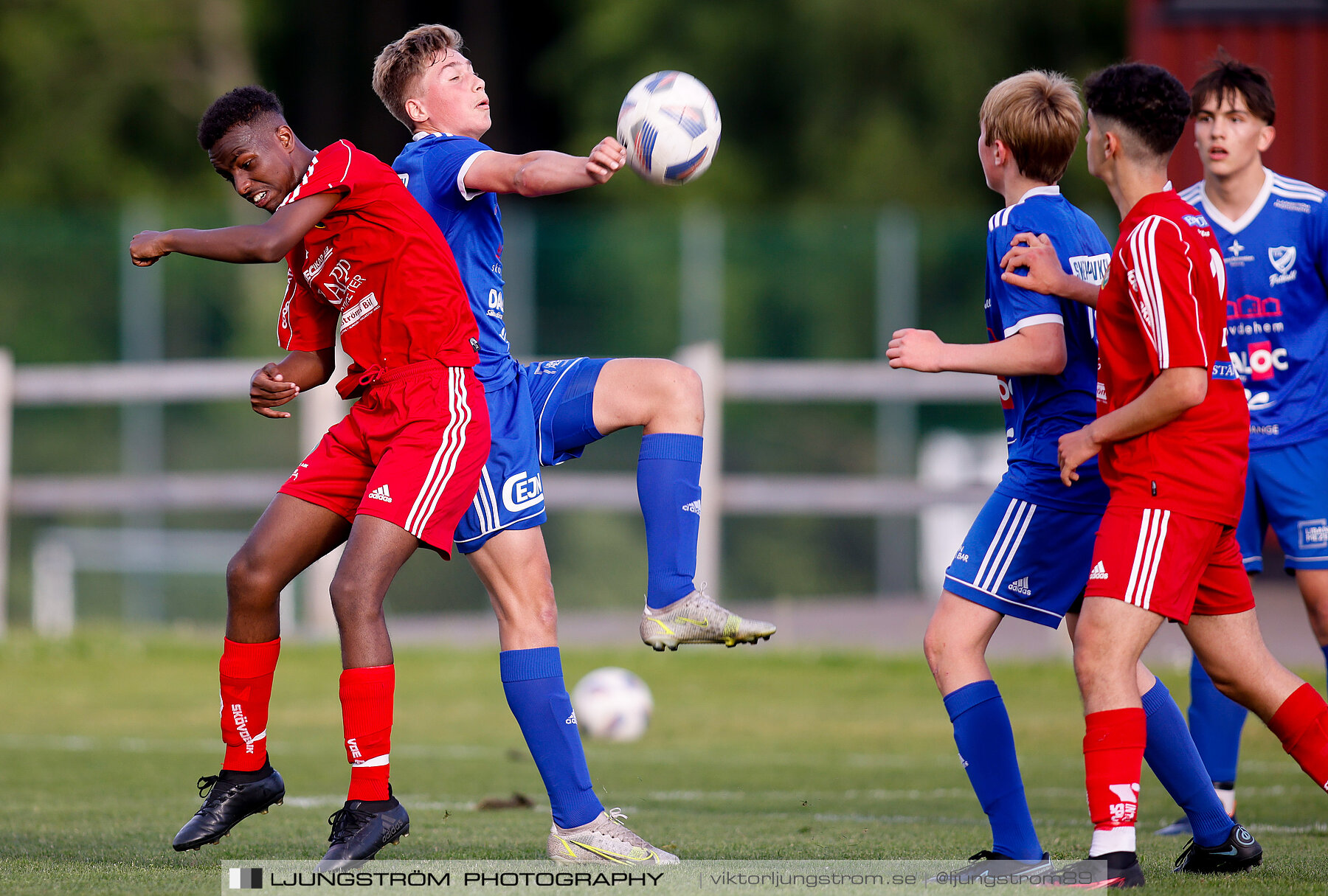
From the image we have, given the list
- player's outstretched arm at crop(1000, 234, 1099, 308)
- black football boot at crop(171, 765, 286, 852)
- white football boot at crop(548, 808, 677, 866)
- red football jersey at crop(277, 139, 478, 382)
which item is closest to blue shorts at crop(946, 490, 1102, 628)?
player's outstretched arm at crop(1000, 234, 1099, 308)

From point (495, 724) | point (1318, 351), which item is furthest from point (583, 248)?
point (1318, 351)

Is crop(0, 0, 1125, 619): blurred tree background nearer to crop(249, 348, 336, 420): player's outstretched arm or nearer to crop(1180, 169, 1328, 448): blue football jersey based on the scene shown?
crop(1180, 169, 1328, 448): blue football jersey

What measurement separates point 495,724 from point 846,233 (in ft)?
28.3

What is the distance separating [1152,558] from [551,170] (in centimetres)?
177

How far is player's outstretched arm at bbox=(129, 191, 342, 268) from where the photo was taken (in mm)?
4070

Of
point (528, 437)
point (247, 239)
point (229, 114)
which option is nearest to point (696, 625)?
point (528, 437)

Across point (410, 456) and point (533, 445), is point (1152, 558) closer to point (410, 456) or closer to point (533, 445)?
point (533, 445)

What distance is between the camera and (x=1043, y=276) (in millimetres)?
4125

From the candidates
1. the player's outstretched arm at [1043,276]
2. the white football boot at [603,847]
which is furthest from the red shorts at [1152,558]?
the white football boot at [603,847]

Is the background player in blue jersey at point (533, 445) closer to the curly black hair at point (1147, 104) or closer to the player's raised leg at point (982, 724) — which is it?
the player's raised leg at point (982, 724)

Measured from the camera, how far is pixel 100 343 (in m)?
16.6

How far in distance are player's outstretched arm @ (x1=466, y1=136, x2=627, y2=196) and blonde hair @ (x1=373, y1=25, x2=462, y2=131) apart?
52 cm

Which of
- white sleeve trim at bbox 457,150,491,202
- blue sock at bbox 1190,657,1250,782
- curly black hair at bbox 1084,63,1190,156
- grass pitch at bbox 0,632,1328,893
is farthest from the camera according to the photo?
blue sock at bbox 1190,657,1250,782

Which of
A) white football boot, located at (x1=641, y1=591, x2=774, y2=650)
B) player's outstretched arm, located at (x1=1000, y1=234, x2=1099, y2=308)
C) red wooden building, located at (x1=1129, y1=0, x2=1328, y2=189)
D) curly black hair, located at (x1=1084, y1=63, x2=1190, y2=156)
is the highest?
red wooden building, located at (x1=1129, y1=0, x2=1328, y2=189)
